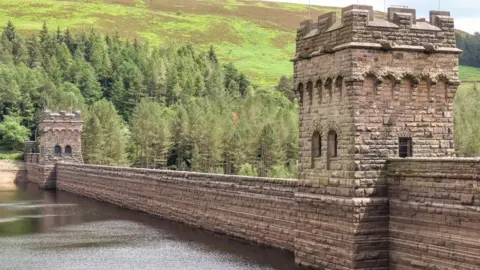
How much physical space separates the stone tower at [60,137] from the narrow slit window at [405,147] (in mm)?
59572

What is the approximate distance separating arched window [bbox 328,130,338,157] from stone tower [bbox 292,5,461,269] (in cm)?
3

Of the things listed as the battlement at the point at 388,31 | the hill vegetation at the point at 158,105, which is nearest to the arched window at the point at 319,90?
the battlement at the point at 388,31

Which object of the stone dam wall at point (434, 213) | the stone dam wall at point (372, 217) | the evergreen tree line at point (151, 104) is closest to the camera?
the stone dam wall at point (434, 213)

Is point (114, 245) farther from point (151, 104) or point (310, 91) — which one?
point (151, 104)

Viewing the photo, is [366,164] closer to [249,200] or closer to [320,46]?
[320,46]

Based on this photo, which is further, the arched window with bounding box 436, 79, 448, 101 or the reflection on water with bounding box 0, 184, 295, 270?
the reflection on water with bounding box 0, 184, 295, 270

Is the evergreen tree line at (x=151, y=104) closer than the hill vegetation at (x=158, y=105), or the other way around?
the hill vegetation at (x=158, y=105)

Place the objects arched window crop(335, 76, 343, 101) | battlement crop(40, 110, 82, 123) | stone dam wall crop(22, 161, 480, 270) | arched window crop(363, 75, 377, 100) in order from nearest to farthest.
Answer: stone dam wall crop(22, 161, 480, 270) → arched window crop(363, 75, 377, 100) → arched window crop(335, 76, 343, 101) → battlement crop(40, 110, 82, 123)

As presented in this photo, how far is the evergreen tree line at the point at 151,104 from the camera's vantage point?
8125 centimetres

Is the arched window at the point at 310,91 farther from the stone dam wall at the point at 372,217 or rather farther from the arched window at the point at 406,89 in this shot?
the arched window at the point at 406,89

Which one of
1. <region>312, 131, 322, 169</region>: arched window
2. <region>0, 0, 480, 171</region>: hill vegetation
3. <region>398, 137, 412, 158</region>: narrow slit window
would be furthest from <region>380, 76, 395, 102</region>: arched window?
<region>0, 0, 480, 171</region>: hill vegetation

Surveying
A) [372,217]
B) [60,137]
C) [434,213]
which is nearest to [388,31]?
[372,217]

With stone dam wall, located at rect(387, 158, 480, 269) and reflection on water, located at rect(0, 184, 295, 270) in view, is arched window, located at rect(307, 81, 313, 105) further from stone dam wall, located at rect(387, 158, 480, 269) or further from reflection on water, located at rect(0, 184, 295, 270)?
reflection on water, located at rect(0, 184, 295, 270)

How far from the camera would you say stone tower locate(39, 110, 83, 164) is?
78188mm
